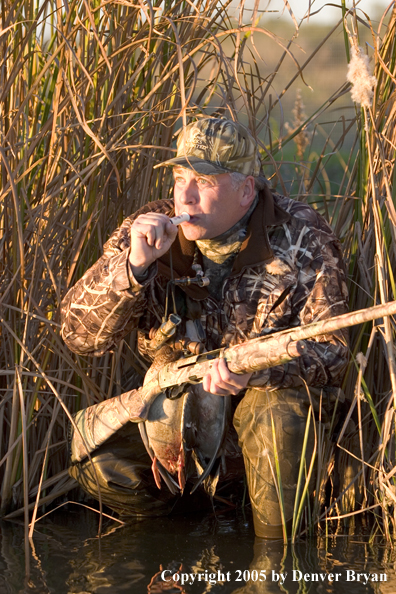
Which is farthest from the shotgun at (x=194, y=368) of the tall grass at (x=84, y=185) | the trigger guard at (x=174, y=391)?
the tall grass at (x=84, y=185)

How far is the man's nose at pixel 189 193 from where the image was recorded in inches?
106

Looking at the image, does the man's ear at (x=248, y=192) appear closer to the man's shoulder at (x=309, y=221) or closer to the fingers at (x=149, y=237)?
the man's shoulder at (x=309, y=221)

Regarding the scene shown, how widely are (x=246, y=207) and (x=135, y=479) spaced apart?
3.49ft

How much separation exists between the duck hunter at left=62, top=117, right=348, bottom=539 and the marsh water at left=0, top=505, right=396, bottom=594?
136 millimetres

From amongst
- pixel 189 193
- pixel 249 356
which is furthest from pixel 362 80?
pixel 189 193

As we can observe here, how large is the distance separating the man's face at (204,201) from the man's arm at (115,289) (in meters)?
0.16

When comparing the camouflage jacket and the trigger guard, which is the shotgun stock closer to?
the trigger guard

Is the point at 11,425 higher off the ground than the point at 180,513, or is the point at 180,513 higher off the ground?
the point at 11,425

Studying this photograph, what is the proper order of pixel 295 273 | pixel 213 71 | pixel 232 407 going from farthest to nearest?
pixel 213 71 < pixel 232 407 < pixel 295 273

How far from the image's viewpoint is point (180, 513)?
306 cm

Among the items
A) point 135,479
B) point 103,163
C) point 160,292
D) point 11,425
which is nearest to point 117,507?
point 135,479

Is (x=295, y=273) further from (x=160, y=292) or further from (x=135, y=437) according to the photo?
(x=135, y=437)

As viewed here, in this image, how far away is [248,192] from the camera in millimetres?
2814

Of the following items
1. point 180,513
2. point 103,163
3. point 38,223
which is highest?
point 103,163
